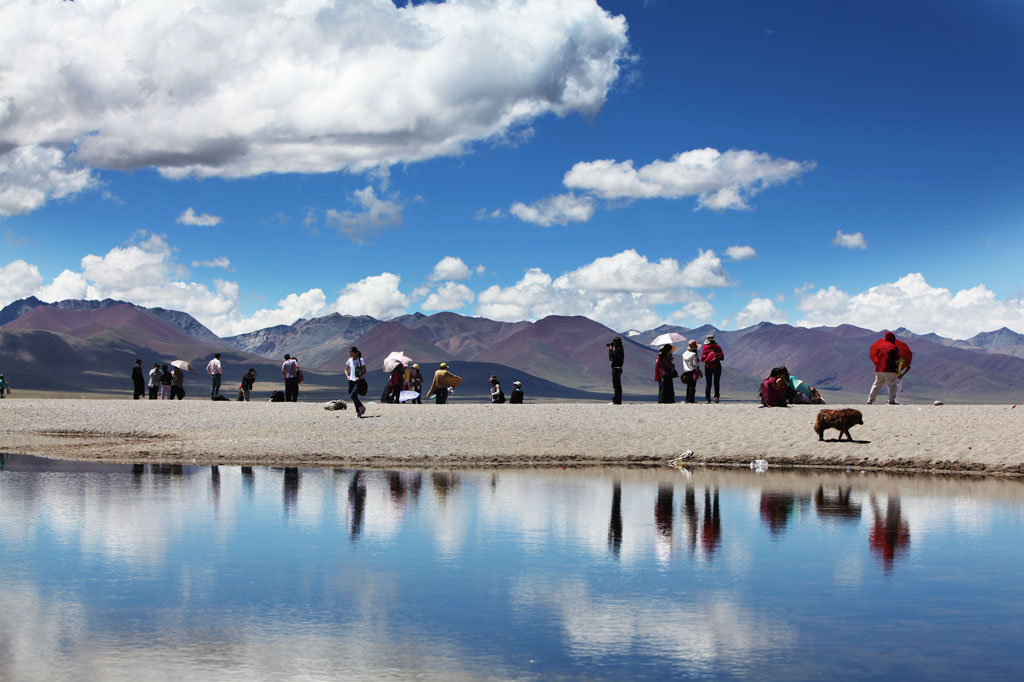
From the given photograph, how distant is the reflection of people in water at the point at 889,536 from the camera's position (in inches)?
512

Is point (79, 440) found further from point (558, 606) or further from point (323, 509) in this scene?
point (558, 606)

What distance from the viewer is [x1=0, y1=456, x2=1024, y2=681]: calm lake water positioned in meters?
8.53

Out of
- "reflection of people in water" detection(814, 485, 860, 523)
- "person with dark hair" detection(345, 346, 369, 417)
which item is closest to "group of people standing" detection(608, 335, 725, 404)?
"person with dark hair" detection(345, 346, 369, 417)

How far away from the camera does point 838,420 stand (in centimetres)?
2509

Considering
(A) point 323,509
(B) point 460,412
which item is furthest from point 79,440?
(A) point 323,509

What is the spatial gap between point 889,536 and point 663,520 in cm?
319

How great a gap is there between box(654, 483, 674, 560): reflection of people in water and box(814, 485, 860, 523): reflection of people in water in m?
2.41

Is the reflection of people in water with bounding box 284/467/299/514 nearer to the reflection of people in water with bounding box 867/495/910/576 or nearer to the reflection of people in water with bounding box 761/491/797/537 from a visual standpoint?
the reflection of people in water with bounding box 761/491/797/537

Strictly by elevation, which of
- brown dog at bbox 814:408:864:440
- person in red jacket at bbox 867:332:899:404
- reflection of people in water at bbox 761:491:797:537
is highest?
person in red jacket at bbox 867:332:899:404

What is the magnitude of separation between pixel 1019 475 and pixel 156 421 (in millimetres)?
23815

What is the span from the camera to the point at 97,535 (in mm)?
13828

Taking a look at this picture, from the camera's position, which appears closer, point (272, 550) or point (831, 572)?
point (831, 572)

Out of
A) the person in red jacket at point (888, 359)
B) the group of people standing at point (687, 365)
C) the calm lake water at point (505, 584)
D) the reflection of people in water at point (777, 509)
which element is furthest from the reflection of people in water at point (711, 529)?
the person in red jacket at point (888, 359)

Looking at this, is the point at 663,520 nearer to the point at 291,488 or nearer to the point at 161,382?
the point at 291,488
